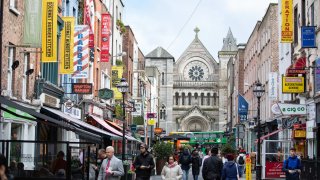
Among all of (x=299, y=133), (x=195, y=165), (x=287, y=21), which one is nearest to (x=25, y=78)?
(x=195, y=165)

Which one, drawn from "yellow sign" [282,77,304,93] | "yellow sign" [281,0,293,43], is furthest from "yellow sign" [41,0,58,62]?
"yellow sign" [281,0,293,43]

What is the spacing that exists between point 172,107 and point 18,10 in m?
102

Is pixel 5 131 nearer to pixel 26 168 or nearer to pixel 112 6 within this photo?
pixel 26 168

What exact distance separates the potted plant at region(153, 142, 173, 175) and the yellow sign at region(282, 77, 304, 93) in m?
9.89

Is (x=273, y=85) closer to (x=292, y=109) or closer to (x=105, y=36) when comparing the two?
(x=292, y=109)

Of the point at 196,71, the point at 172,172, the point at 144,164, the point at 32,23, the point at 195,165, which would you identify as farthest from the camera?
the point at 196,71

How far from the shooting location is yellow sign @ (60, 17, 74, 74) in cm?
2707

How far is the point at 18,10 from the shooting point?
23078 millimetres

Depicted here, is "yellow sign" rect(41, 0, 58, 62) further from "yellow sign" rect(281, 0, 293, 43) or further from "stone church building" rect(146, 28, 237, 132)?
"stone church building" rect(146, 28, 237, 132)

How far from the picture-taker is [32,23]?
858 inches

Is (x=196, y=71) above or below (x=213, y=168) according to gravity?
above

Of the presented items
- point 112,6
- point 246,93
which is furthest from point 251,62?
point 112,6

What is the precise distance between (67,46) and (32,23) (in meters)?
5.80

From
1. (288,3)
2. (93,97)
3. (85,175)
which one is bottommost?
(85,175)
